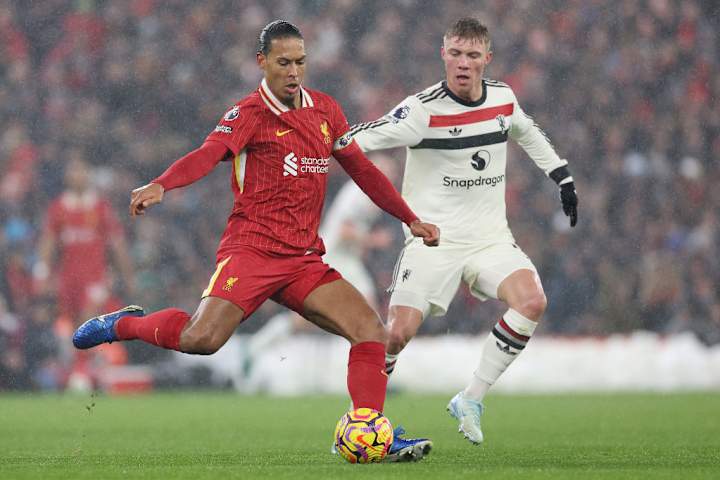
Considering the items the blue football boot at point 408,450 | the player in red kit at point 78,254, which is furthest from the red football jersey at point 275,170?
the player in red kit at point 78,254

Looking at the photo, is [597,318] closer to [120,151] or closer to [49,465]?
[120,151]

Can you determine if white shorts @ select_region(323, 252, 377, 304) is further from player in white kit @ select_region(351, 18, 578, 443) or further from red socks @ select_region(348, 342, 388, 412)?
red socks @ select_region(348, 342, 388, 412)

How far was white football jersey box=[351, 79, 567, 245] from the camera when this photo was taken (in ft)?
25.3

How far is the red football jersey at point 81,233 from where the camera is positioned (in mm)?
14203

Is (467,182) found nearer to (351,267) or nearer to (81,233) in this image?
(351,267)

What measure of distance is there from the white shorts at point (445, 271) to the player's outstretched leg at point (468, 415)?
0.57 meters

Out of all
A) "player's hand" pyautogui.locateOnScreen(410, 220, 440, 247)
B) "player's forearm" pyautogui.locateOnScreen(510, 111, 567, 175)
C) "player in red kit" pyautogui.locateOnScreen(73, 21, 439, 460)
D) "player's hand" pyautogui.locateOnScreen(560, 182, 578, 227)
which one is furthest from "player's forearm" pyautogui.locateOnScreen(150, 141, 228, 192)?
"player's hand" pyautogui.locateOnScreen(560, 182, 578, 227)

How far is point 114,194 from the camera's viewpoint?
15.6 metres

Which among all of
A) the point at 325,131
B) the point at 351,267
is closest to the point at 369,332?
the point at 325,131

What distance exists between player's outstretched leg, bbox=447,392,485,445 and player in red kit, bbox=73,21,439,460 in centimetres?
93

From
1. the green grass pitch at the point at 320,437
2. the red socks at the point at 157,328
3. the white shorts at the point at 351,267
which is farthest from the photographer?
the white shorts at the point at 351,267

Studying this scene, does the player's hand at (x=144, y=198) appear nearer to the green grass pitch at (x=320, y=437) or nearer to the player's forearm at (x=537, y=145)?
the green grass pitch at (x=320, y=437)

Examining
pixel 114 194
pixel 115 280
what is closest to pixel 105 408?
pixel 115 280

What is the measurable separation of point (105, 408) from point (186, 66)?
6.51m
